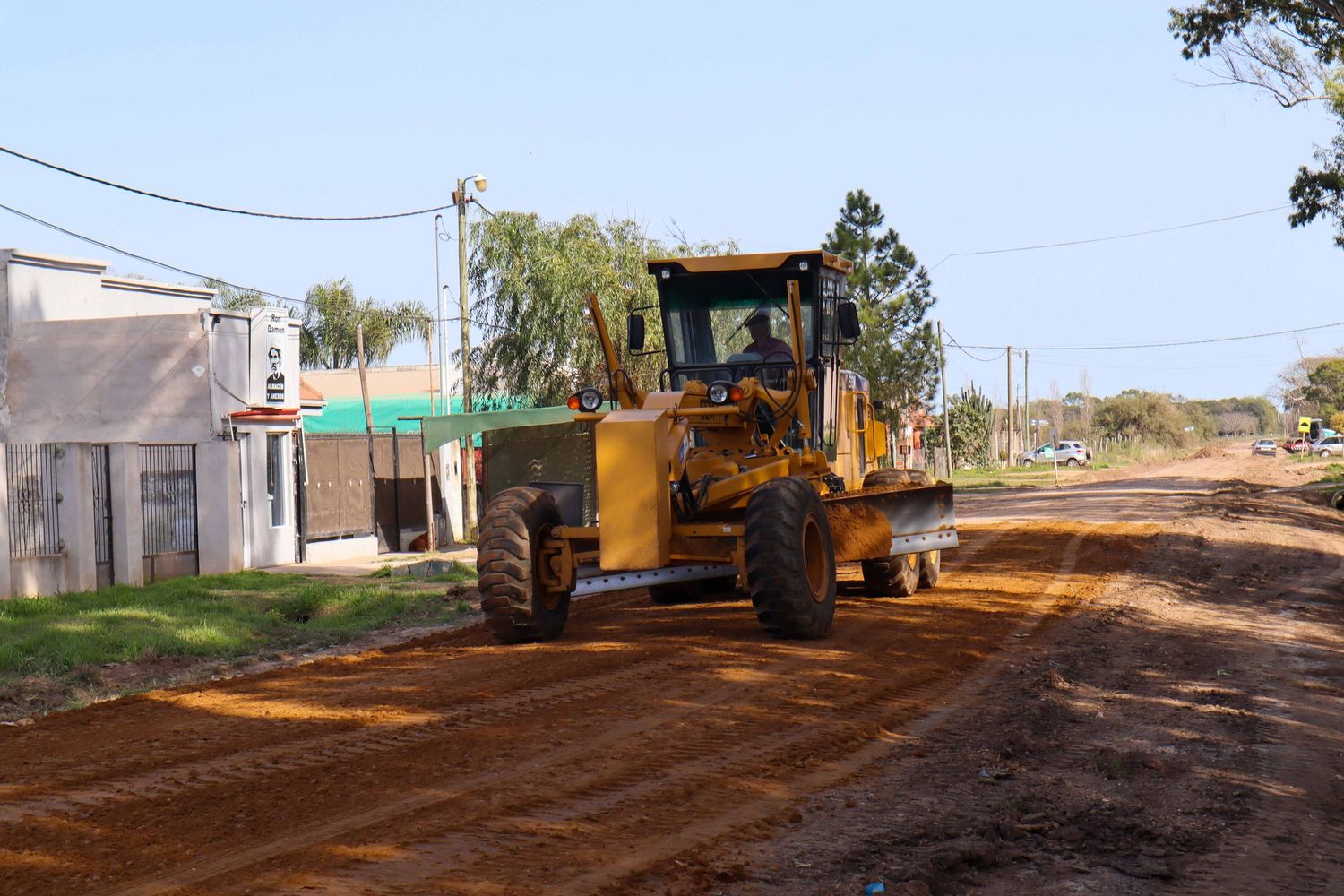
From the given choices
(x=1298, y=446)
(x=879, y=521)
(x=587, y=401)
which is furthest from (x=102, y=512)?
(x=1298, y=446)

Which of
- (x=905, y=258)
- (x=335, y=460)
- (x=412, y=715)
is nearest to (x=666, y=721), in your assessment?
(x=412, y=715)

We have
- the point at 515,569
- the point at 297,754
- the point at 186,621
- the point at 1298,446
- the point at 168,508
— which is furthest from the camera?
the point at 1298,446

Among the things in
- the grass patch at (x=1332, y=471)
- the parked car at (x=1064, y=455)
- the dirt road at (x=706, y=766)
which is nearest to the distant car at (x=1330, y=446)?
the parked car at (x=1064, y=455)

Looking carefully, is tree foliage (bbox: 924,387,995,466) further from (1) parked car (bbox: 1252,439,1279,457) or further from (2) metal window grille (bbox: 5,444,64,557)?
(2) metal window grille (bbox: 5,444,64,557)

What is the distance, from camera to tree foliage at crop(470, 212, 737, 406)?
28641mm

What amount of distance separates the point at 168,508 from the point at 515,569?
11.1 m

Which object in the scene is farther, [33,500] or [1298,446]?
[1298,446]

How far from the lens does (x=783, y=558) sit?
10242 millimetres

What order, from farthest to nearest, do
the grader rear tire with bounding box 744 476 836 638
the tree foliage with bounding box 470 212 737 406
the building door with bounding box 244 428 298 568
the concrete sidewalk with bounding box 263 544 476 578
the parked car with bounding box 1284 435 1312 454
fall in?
the parked car with bounding box 1284 435 1312 454, the tree foliage with bounding box 470 212 737 406, the building door with bounding box 244 428 298 568, the concrete sidewalk with bounding box 263 544 476 578, the grader rear tire with bounding box 744 476 836 638

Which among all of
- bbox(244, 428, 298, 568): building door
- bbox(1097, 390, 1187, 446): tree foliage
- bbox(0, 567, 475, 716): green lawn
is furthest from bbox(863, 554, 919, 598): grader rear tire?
bbox(1097, 390, 1187, 446): tree foliage

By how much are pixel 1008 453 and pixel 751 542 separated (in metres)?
66.2

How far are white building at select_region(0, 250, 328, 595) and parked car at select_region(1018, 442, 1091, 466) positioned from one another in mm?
54223

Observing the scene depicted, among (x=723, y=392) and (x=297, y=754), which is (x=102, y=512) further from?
(x=297, y=754)

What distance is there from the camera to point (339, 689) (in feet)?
30.7
